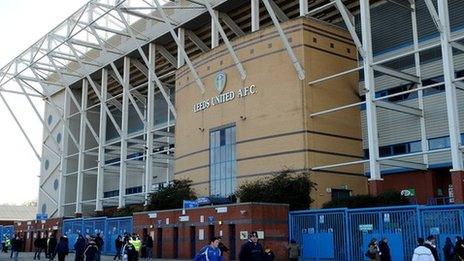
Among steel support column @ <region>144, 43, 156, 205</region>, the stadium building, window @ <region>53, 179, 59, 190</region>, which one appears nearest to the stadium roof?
window @ <region>53, 179, 59, 190</region>

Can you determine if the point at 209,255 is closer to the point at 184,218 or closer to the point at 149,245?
the point at 184,218

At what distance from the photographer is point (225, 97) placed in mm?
35656

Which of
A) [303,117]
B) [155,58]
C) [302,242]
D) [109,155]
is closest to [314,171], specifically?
[303,117]

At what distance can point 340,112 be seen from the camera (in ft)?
109

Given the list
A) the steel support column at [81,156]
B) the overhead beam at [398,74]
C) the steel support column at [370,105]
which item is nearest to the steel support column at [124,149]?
the steel support column at [81,156]

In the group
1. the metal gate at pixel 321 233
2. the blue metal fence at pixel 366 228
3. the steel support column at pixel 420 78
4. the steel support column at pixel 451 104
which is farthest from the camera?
the steel support column at pixel 420 78

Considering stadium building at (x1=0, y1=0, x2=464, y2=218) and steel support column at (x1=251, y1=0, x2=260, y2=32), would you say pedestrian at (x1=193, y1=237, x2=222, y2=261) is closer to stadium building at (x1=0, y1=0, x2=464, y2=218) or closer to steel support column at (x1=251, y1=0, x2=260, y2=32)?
stadium building at (x1=0, y1=0, x2=464, y2=218)

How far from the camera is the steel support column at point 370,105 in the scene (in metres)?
27.7

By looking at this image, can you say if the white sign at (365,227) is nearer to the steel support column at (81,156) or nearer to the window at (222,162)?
the window at (222,162)

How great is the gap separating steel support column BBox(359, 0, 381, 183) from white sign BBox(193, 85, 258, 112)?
7.47m

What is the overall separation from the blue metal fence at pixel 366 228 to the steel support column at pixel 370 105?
5507mm

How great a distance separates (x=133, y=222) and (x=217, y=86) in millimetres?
10428

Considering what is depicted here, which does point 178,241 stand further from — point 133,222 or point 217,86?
point 217,86

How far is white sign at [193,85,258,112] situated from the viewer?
34.0 meters
